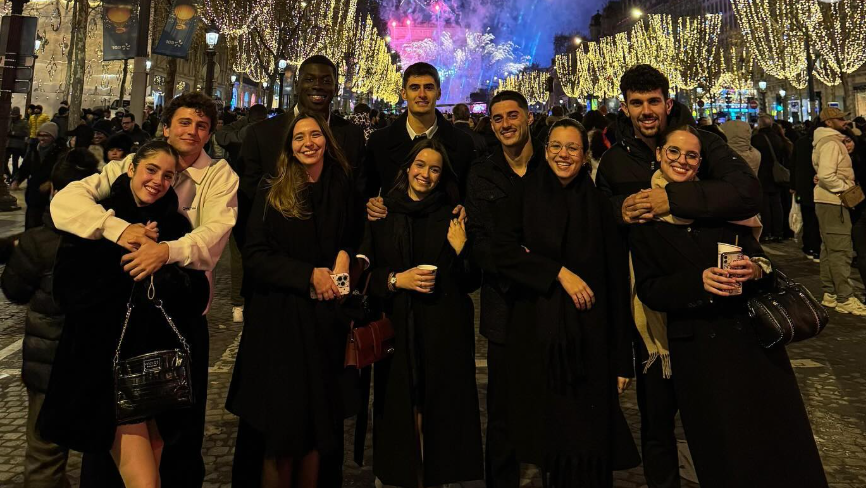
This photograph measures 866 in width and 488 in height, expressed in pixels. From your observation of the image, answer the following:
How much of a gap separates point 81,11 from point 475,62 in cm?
7989

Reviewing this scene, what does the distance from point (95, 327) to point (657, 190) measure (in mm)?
2663

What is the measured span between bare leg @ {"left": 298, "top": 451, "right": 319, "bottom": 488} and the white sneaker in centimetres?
723

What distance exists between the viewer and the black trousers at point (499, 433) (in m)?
3.15

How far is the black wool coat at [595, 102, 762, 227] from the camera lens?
2760 mm

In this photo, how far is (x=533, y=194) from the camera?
3.10 m

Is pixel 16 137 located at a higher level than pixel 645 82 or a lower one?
higher

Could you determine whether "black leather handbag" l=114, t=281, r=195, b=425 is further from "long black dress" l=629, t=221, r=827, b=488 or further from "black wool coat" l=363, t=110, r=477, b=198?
"long black dress" l=629, t=221, r=827, b=488

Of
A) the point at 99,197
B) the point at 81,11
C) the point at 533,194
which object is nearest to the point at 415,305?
the point at 533,194

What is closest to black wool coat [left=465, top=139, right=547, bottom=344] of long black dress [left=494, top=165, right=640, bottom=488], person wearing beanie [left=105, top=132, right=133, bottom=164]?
long black dress [left=494, top=165, right=640, bottom=488]

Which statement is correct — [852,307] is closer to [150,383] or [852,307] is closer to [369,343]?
[369,343]

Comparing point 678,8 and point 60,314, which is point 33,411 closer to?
point 60,314

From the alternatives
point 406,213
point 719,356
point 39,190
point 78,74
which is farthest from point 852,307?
point 78,74

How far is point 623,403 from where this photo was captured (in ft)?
15.8

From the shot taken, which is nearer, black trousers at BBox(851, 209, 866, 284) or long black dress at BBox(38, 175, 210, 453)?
long black dress at BBox(38, 175, 210, 453)
